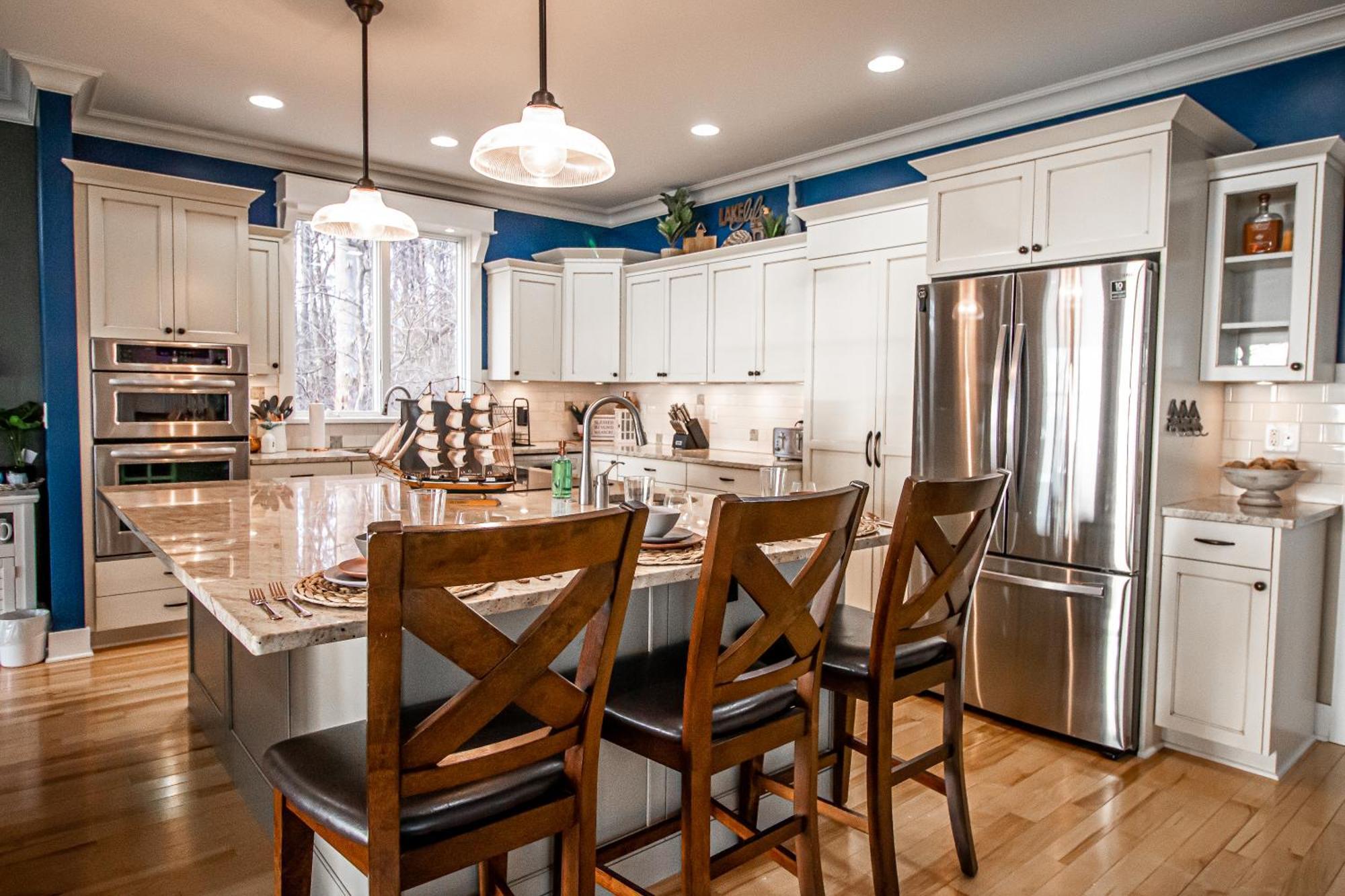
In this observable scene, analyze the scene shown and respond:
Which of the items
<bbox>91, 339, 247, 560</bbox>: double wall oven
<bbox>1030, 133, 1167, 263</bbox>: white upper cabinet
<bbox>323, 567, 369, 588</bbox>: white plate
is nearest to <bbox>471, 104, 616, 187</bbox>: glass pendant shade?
<bbox>323, 567, 369, 588</bbox>: white plate

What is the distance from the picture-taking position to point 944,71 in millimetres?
3734

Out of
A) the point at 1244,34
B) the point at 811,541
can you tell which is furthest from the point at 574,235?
the point at 811,541

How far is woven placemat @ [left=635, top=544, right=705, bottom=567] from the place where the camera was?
5.77 ft

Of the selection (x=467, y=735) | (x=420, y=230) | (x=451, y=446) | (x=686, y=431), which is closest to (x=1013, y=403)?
(x=451, y=446)

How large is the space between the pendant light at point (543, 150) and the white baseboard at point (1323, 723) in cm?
336

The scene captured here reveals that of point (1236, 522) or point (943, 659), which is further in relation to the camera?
point (1236, 522)

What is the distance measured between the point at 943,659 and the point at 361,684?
1368 millimetres

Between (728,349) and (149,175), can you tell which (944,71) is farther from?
(149,175)

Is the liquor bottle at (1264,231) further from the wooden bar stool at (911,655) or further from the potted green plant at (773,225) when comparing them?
the potted green plant at (773,225)

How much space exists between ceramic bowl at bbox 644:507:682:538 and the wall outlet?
106 inches

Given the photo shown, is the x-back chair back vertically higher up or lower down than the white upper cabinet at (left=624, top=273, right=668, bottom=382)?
lower down

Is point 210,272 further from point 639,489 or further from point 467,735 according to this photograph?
point 467,735

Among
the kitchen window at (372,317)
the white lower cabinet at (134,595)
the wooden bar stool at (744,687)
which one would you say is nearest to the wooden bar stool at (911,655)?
the wooden bar stool at (744,687)

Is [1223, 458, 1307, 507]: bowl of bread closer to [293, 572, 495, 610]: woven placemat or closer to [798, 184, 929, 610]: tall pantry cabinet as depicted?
[798, 184, 929, 610]: tall pantry cabinet
